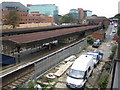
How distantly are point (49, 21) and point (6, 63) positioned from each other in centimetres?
5069

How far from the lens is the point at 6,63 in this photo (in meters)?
11.3

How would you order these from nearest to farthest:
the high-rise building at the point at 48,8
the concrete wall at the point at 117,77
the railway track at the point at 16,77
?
1. the concrete wall at the point at 117,77
2. the railway track at the point at 16,77
3. the high-rise building at the point at 48,8

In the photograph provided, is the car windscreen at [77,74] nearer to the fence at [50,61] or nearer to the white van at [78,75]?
the white van at [78,75]

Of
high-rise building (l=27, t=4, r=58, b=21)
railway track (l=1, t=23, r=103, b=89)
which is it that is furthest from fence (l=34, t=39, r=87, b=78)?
high-rise building (l=27, t=4, r=58, b=21)

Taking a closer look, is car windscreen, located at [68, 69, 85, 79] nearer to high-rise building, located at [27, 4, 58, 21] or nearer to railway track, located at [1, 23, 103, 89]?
railway track, located at [1, 23, 103, 89]

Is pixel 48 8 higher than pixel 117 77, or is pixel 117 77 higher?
pixel 48 8

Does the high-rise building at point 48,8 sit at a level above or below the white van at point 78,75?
above

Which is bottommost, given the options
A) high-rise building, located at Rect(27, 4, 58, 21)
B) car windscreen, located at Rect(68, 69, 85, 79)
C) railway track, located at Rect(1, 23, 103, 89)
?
railway track, located at Rect(1, 23, 103, 89)

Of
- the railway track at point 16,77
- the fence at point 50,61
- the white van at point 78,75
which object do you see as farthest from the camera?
the fence at point 50,61

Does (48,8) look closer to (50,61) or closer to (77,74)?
(50,61)

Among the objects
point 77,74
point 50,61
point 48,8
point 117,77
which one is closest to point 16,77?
point 50,61

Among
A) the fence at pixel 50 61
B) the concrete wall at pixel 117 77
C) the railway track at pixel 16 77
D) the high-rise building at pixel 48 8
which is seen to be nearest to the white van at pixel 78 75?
the concrete wall at pixel 117 77

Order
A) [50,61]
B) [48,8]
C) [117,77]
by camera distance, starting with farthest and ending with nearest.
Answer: [48,8], [50,61], [117,77]

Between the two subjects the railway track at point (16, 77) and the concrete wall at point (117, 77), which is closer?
the concrete wall at point (117, 77)
